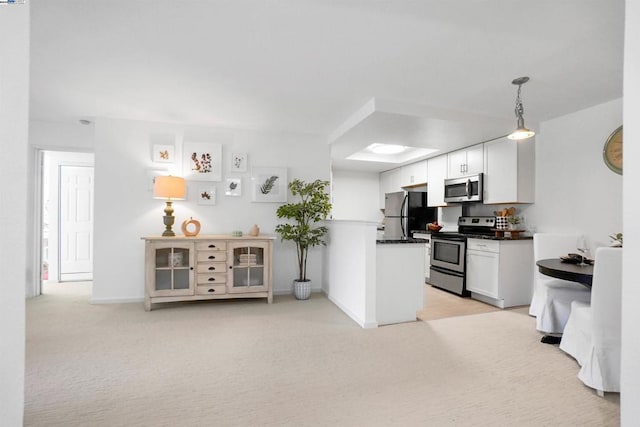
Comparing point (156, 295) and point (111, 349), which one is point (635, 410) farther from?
point (156, 295)

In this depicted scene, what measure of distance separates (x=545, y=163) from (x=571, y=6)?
2.48 meters

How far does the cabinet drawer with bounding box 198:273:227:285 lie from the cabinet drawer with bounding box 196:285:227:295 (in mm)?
47

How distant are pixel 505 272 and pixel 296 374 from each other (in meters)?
2.85

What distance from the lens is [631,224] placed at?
106 cm

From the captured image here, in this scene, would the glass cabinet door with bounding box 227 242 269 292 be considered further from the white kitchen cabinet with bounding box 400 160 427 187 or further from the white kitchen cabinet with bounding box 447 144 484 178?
the white kitchen cabinet with bounding box 400 160 427 187

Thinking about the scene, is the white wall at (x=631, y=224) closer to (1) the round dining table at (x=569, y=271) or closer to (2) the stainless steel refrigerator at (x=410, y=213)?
(1) the round dining table at (x=569, y=271)

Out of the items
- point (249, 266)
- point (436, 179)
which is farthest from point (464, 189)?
point (249, 266)

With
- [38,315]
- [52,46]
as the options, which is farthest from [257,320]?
[52,46]

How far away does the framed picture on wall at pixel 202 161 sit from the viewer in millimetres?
3922

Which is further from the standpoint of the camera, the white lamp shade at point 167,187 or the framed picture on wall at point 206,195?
the framed picture on wall at point 206,195

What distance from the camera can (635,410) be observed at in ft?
3.43

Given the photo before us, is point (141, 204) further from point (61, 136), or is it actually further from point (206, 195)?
point (61, 136)

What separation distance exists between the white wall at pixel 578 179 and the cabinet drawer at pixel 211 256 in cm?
375

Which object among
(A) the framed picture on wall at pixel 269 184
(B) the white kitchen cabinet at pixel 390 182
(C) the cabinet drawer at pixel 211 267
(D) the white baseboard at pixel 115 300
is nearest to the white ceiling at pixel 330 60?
(A) the framed picture on wall at pixel 269 184
